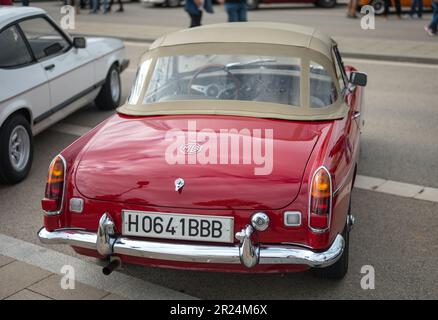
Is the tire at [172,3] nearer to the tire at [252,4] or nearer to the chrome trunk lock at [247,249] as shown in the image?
the tire at [252,4]

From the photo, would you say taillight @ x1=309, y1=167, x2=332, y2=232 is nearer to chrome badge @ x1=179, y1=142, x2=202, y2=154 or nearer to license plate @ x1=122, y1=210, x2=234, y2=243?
license plate @ x1=122, y1=210, x2=234, y2=243

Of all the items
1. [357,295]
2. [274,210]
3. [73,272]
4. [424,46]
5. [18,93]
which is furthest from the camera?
[424,46]

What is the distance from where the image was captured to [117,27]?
17.3 metres

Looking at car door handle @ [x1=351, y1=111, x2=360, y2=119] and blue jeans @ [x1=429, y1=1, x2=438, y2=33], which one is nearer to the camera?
car door handle @ [x1=351, y1=111, x2=360, y2=119]

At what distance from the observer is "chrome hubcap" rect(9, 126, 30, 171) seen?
6203 mm

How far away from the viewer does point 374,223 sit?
16.9ft

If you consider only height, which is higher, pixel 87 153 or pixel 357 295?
pixel 87 153

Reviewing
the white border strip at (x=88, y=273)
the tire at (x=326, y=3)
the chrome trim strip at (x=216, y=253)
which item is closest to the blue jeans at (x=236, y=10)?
the white border strip at (x=88, y=273)

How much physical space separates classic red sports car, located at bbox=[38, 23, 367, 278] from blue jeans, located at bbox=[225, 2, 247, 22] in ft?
27.7

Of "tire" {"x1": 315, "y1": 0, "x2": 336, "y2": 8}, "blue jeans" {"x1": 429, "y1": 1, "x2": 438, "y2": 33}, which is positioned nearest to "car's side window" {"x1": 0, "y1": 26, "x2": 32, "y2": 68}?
"blue jeans" {"x1": 429, "y1": 1, "x2": 438, "y2": 33}

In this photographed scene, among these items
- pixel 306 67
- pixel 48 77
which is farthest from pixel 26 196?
pixel 306 67

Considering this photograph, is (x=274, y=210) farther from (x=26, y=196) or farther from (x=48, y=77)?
(x=48, y=77)

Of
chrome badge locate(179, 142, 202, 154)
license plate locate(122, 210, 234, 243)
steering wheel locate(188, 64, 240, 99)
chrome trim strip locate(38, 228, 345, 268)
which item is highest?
steering wheel locate(188, 64, 240, 99)

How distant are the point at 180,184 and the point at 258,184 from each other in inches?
17.9
